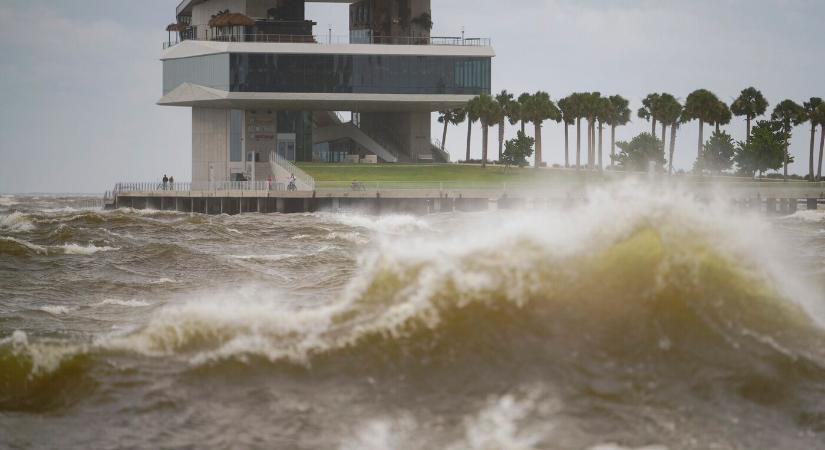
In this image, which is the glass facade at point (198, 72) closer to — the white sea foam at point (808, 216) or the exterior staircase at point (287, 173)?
the exterior staircase at point (287, 173)

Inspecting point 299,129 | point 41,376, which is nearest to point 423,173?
point 299,129

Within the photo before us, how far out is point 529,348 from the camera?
10.6 meters

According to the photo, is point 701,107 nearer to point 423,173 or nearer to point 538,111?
point 538,111

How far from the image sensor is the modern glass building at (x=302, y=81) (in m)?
94.5

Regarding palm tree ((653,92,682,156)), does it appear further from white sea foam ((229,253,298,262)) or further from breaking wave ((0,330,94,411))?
breaking wave ((0,330,94,411))

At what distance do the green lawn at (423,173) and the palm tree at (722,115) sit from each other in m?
16.9

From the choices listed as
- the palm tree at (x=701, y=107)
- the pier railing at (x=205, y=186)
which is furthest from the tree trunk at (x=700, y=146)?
the pier railing at (x=205, y=186)

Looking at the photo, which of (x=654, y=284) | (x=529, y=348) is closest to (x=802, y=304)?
(x=654, y=284)

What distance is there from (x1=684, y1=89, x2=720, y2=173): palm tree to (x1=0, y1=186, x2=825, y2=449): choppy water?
95172 millimetres

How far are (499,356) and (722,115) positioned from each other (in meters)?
102

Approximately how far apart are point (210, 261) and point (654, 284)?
734 inches

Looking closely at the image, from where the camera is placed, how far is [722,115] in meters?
108

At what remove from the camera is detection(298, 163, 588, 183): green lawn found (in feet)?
276

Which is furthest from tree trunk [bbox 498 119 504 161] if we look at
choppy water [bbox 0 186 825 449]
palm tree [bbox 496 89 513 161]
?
choppy water [bbox 0 186 825 449]
